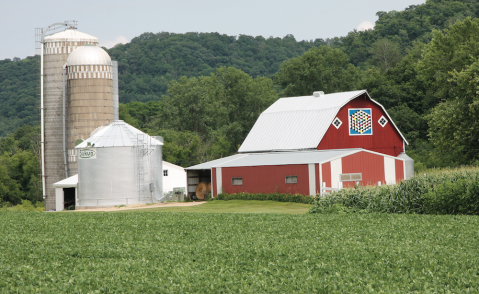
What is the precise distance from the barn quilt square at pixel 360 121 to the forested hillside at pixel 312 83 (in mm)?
4627

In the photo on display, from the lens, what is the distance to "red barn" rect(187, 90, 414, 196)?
31.8 meters

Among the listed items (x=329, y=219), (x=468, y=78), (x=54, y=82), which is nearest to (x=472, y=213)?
(x=329, y=219)

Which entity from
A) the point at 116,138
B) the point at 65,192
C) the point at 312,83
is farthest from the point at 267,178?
the point at 312,83

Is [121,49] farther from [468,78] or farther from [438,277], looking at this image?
[438,277]

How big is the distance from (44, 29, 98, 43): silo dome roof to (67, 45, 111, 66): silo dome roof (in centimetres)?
346

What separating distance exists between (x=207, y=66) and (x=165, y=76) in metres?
10.4

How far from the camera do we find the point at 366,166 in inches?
1284

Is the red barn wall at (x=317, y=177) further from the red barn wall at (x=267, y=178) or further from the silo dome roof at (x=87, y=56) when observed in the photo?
the silo dome roof at (x=87, y=56)

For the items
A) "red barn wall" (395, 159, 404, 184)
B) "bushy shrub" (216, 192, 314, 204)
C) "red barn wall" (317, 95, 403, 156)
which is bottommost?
"bushy shrub" (216, 192, 314, 204)

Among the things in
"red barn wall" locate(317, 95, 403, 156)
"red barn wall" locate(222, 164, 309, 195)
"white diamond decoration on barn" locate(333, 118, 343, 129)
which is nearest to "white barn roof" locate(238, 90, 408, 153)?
"white diamond decoration on barn" locate(333, 118, 343, 129)

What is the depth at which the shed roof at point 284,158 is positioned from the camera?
32.2 m

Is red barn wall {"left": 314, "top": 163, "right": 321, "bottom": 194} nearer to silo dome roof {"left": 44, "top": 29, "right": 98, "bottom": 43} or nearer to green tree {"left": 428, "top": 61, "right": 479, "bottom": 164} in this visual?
green tree {"left": 428, "top": 61, "right": 479, "bottom": 164}

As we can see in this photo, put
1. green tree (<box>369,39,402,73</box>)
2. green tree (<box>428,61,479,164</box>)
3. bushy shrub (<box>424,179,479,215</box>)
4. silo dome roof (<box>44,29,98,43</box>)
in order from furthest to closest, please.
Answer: green tree (<box>369,39,402,73</box>), silo dome roof (<box>44,29,98,43</box>), green tree (<box>428,61,479,164</box>), bushy shrub (<box>424,179,479,215</box>)

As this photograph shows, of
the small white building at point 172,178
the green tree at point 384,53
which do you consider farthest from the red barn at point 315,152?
the green tree at point 384,53
